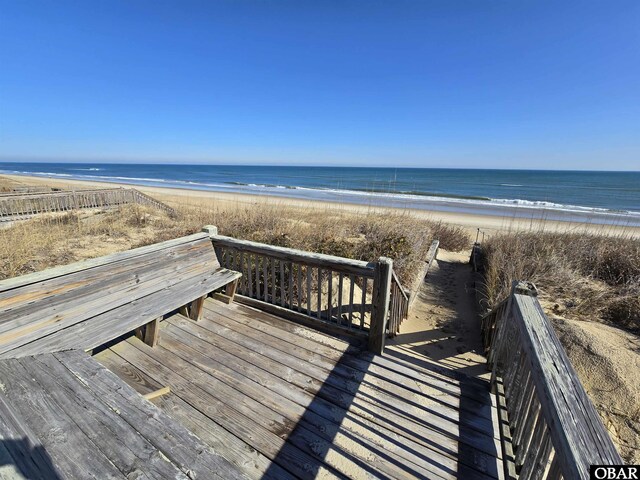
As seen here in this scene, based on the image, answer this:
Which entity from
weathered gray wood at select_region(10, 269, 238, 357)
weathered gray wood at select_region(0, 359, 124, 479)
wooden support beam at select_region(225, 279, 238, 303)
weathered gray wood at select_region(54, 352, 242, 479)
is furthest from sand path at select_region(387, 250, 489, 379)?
weathered gray wood at select_region(0, 359, 124, 479)

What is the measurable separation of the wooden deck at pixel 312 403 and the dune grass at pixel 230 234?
9.60 feet

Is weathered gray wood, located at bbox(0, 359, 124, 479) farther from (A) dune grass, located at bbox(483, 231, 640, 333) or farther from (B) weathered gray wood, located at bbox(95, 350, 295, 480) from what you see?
(A) dune grass, located at bbox(483, 231, 640, 333)

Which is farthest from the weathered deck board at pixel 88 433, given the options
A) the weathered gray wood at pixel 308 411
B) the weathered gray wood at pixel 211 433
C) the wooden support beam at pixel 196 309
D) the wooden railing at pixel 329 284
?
the wooden railing at pixel 329 284

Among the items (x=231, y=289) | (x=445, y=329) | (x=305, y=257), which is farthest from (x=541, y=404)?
(x=231, y=289)

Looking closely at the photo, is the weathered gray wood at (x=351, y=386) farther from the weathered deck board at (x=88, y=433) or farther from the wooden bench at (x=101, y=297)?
the weathered deck board at (x=88, y=433)

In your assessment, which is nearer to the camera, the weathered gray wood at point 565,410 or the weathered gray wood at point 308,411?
the weathered gray wood at point 565,410

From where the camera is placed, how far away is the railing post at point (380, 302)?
9.73ft

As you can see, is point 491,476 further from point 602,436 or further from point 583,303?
point 583,303

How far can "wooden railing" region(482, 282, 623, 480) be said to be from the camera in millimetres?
1106

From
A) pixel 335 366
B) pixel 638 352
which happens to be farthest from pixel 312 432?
pixel 638 352

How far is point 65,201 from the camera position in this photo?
11.3 m

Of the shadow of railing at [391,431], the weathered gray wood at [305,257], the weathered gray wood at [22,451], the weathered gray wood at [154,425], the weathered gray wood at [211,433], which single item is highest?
the weathered gray wood at [305,257]

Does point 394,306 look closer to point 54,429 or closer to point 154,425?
point 154,425

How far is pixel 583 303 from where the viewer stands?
4559 mm
